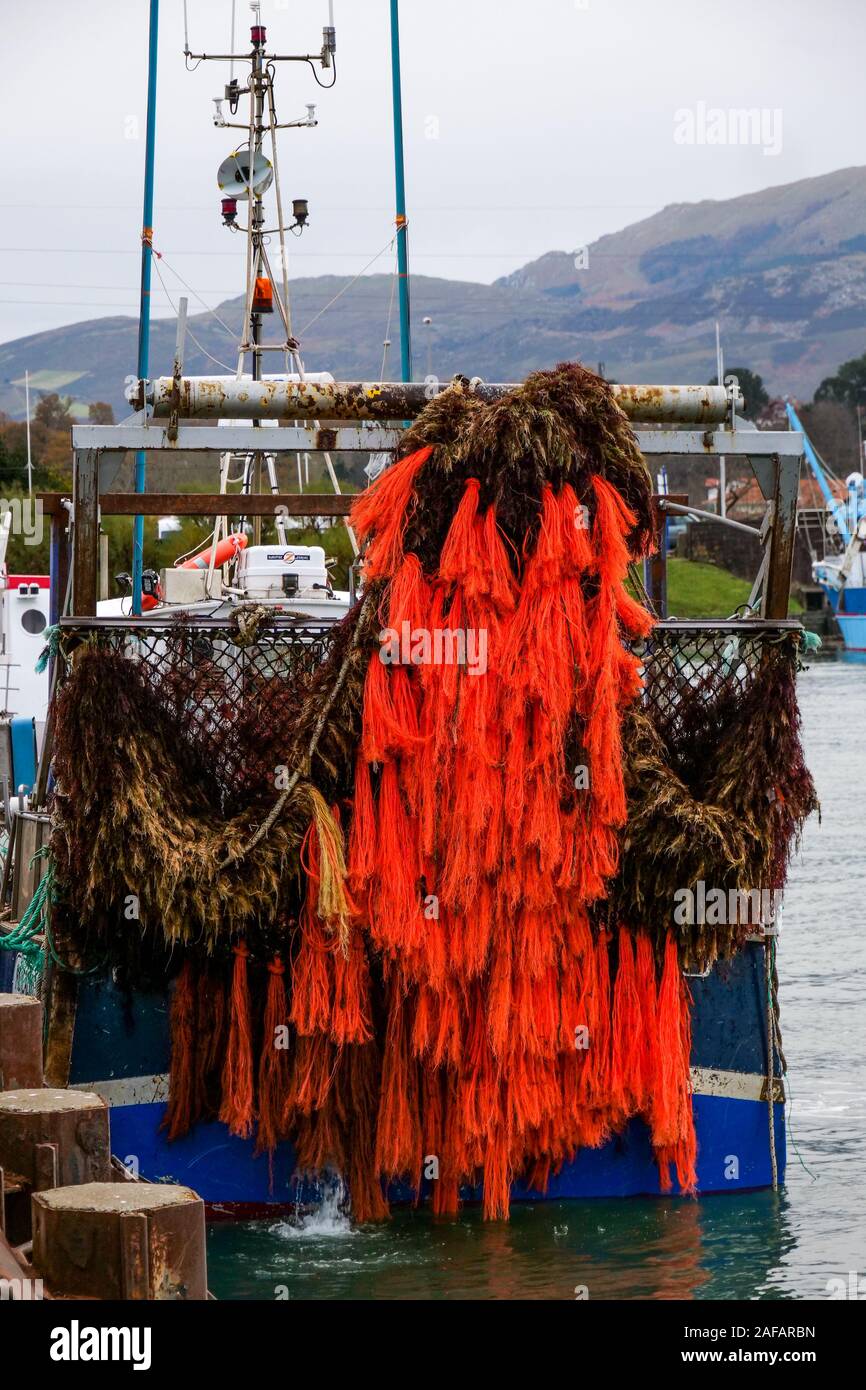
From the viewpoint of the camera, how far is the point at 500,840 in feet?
25.8

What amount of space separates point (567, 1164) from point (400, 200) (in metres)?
7.76

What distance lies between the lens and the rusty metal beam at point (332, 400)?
8469 mm

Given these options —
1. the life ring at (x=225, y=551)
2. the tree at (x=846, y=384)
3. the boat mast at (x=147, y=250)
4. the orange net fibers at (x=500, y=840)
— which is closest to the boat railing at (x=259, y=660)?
the orange net fibers at (x=500, y=840)

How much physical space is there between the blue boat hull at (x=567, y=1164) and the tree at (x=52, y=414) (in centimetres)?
7135

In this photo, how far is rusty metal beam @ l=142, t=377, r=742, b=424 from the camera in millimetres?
8469

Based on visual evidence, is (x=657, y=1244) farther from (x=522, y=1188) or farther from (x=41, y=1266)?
(x=41, y=1266)

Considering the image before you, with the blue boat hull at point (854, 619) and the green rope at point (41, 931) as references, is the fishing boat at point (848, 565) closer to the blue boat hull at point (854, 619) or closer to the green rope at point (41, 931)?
the blue boat hull at point (854, 619)

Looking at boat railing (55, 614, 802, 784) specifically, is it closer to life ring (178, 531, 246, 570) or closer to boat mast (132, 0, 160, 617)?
boat mast (132, 0, 160, 617)

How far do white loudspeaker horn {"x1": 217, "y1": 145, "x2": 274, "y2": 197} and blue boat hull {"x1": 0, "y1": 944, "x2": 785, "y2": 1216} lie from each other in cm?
774

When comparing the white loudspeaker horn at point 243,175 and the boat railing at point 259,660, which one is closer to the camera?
the boat railing at point 259,660

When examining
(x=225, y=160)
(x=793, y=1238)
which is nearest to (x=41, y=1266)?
(x=793, y=1238)

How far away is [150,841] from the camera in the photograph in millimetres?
7996

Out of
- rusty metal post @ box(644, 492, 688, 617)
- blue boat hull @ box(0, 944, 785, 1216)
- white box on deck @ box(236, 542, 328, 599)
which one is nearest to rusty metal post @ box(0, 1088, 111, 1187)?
blue boat hull @ box(0, 944, 785, 1216)
